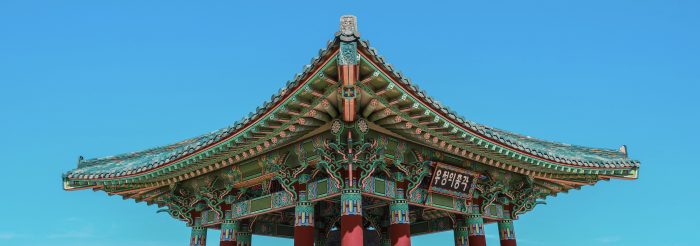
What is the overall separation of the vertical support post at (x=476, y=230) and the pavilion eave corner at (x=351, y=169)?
0.10ft

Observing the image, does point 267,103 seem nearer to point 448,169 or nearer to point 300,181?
point 300,181

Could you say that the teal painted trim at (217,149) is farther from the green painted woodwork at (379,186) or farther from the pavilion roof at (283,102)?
the green painted woodwork at (379,186)

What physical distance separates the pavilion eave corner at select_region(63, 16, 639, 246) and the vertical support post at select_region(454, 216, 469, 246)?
0.10 feet

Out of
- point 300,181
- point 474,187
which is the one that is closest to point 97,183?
point 300,181

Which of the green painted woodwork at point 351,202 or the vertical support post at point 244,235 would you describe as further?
the vertical support post at point 244,235

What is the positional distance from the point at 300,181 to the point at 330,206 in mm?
3847

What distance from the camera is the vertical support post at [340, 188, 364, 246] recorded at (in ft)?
41.3

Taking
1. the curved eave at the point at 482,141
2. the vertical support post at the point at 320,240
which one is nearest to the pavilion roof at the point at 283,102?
the curved eave at the point at 482,141

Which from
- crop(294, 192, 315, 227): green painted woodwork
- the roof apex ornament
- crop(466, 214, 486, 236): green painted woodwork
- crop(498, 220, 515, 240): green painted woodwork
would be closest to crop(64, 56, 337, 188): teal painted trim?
the roof apex ornament

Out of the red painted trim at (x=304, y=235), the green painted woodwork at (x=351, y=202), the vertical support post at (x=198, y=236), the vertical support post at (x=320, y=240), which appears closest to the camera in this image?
the green painted woodwork at (x=351, y=202)

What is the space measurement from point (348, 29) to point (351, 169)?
3782 millimetres

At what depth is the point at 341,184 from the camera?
1301 cm

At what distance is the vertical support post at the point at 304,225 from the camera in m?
13.6

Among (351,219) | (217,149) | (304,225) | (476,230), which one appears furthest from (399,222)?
(217,149)
